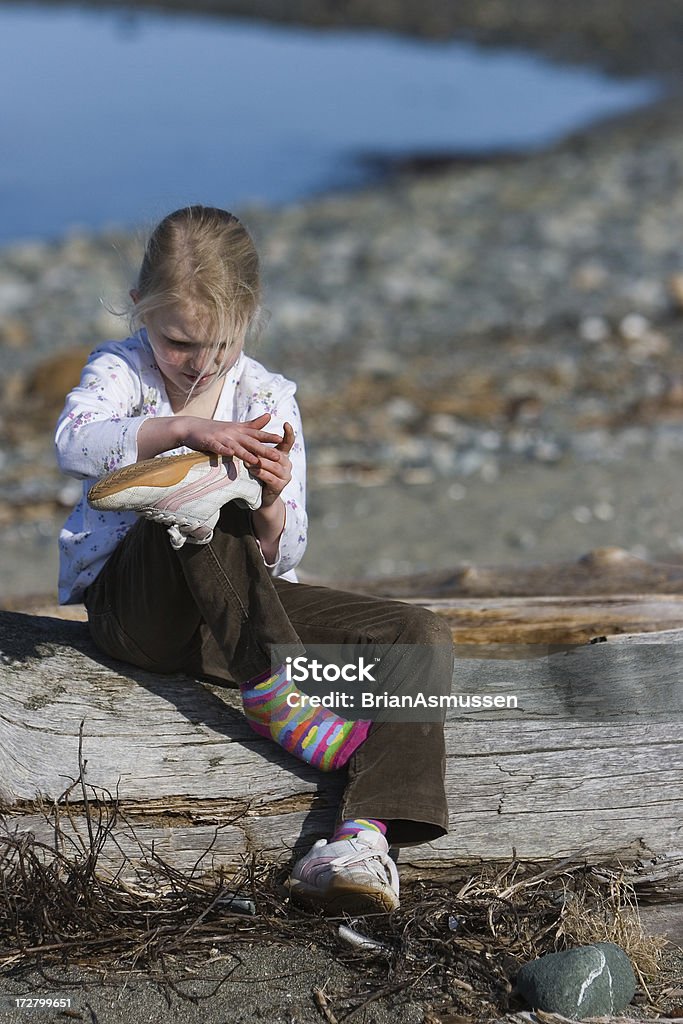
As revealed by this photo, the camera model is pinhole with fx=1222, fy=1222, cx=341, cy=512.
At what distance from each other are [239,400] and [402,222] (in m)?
13.3

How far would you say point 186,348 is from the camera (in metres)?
3.18

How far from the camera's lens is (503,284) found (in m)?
13.1

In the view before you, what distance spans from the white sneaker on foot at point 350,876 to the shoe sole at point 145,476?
99 cm

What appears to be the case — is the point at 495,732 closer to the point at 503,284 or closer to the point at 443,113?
the point at 503,284

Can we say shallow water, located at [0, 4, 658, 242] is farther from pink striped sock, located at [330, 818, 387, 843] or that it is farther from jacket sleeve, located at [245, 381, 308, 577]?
pink striped sock, located at [330, 818, 387, 843]

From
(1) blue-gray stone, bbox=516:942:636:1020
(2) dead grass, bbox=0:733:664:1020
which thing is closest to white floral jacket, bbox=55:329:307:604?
(2) dead grass, bbox=0:733:664:1020

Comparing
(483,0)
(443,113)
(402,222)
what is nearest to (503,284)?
(402,222)

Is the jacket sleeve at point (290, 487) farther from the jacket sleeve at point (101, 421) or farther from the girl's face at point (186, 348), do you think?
the jacket sleeve at point (101, 421)

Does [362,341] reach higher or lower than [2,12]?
lower

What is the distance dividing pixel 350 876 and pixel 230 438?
3.55 ft

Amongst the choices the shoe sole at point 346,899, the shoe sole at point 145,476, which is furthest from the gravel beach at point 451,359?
the shoe sole at point 346,899

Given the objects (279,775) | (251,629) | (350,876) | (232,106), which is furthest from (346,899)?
(232,106)

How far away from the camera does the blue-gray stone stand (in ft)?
8.81

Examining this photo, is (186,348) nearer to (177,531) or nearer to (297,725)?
(177,531)
